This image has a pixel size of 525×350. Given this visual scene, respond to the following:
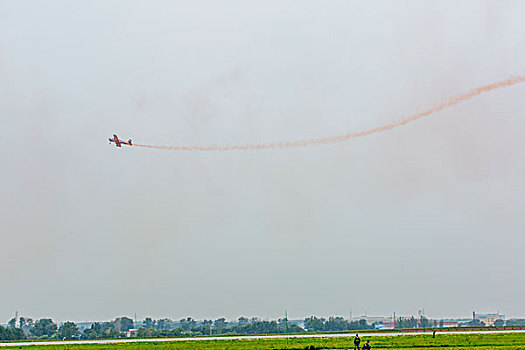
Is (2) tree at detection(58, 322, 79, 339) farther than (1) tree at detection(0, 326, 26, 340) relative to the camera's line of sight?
Yes

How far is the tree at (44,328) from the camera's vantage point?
6565 inches

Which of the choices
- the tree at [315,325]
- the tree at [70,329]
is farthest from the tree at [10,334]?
the tree at [315,325]

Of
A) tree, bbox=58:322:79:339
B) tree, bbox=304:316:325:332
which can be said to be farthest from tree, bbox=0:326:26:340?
tree, bbox=304:316:325:332

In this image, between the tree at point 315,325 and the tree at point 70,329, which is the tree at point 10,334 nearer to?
the tree at point 70,329

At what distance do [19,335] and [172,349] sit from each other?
257 feet

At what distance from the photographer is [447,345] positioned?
6569cm

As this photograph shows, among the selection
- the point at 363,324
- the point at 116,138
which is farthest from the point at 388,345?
the point at 363,324

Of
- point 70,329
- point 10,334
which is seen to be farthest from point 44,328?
Result: point 10,334

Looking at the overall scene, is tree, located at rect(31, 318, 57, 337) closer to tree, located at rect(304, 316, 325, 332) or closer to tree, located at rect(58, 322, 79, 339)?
tree, located at rect(58, 322, 79, 339)

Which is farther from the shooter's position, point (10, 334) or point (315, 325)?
point (315, 325)

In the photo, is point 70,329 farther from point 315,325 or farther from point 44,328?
point 315,325

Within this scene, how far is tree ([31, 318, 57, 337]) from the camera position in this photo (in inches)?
6565

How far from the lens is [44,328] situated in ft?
566

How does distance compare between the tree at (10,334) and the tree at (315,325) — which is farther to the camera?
the tree at (315,325)
